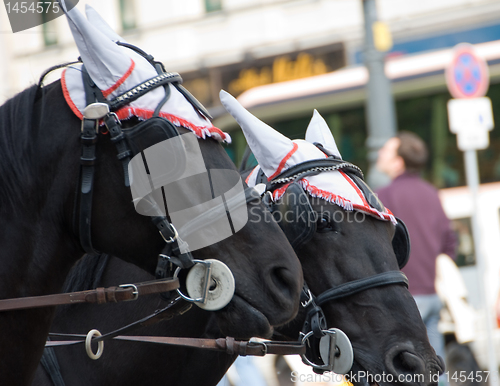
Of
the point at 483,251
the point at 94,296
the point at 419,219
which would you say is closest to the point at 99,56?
the point at 94,296

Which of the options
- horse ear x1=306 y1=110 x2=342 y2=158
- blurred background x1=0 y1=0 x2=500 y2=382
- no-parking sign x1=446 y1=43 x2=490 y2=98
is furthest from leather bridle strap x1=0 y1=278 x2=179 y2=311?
no-parking sign x1=446 y1=43 x2=490 y2=98

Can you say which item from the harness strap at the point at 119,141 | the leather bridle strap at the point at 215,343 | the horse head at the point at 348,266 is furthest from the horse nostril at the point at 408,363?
the harness strap at the point at 119,141

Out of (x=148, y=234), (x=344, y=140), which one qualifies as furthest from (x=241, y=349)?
(x=344, y=140)

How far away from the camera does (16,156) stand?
2.00 metres

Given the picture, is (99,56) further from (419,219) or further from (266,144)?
(419,219)

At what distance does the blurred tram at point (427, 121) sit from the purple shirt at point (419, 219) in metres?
2.46

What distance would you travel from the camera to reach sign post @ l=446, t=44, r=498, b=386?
606 centimetres

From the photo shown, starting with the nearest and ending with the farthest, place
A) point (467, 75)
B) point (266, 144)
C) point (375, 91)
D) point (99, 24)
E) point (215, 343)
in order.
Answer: point (99, 24), point (215, 343), point (266, 144), point (467, 75), point (375, 91)

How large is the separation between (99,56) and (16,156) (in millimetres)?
395

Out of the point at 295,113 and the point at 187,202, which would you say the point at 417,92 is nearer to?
the point at 295,113

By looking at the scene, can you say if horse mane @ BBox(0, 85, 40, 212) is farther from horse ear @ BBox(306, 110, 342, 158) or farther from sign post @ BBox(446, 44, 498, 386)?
sign post @ BBox(446, 44, 498, 386)

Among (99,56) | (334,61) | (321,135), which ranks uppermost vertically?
(99,56)

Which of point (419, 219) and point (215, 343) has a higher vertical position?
point (215, 343)

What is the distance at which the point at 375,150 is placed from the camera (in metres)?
7.16
